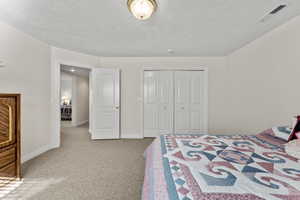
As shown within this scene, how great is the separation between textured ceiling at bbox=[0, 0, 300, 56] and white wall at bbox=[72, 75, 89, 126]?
3172 millimetres

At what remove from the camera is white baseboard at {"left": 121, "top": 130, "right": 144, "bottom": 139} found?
Result: 4.01 meters

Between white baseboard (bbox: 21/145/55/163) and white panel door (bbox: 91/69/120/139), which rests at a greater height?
white panel door (bbox: 91/69/120/139)

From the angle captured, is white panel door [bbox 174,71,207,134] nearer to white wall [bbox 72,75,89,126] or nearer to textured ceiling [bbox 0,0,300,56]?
textured ceiling [bbox 0,0,300,56]

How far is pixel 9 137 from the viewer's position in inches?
70.2

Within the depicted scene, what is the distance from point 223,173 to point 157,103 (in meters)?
3.16

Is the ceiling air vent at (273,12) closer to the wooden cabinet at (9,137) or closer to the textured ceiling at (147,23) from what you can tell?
the textured ceiling at (147,23)

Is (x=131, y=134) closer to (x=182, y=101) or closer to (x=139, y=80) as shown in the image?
(x=139, y=80)

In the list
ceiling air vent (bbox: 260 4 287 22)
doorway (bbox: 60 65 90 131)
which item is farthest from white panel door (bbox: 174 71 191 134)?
doorway (bbox: 60 65 90 131)

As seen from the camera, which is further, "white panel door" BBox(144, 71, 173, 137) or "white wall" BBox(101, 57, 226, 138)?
"white panel door" BBox(144, 71, 173, 137)

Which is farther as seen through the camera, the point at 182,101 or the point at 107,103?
the point at 182,101

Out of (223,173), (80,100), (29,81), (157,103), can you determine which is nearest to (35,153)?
(29,81)

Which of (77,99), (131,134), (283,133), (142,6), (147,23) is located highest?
(147,23)

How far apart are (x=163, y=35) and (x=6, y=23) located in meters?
2.55

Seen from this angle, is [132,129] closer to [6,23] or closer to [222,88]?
[222,88]
